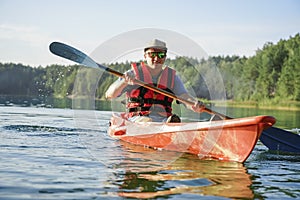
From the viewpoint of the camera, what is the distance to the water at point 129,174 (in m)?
3.91

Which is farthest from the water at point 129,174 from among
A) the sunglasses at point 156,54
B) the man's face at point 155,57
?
the sunglasses at point 156,54

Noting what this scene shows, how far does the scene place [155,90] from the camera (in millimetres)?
6582

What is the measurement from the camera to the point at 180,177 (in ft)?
15.3

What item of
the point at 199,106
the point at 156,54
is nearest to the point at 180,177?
the point at 199,106

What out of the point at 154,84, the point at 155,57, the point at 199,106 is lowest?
the point at 199,106

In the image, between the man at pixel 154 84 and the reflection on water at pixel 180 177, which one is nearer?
the reflection on water at pixel 180 177

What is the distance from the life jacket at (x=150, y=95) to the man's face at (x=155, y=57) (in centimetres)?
12

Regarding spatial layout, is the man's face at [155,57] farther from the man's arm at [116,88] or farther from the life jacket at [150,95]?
the man's arm at [116,88]

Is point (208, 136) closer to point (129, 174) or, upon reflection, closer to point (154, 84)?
point (129, 174)

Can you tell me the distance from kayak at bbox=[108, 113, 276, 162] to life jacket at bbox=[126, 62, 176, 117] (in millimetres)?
335

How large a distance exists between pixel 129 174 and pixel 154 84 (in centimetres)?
269

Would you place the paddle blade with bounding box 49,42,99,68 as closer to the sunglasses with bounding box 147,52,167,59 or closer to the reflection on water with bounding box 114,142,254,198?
the sunglasses with bounding box 147,52,167,59

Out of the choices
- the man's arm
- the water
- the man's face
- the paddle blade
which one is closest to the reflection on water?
the water

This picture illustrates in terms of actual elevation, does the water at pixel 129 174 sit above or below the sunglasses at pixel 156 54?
below
